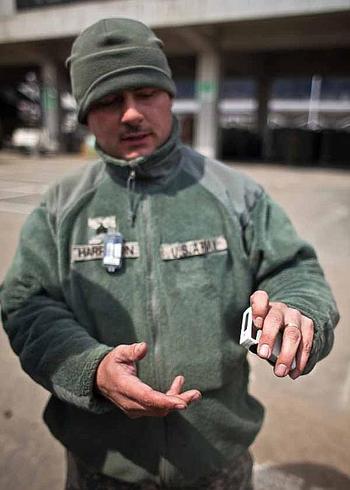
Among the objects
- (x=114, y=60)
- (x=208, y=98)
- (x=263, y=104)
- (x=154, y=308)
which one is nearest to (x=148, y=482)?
(x=154, y=308)

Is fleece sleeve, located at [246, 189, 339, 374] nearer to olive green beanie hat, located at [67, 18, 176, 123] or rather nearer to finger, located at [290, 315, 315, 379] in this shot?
finger, located at [290, 315, 315, 379]

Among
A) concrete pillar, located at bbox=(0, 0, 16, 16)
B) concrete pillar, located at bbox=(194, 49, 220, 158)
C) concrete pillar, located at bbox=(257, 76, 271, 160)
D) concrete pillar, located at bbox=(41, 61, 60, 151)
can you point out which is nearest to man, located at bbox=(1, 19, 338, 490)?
concrete pillar, located at bbox=(194, 49, 220, 158)

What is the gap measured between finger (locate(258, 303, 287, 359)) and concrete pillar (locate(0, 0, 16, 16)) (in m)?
16.1

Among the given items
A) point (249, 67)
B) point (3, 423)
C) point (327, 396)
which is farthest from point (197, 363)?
point (249, 67)

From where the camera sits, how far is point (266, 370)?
2.40 meters

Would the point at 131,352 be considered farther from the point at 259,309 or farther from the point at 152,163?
the point at 152,163

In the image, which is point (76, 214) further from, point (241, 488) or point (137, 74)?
point (241, 488)

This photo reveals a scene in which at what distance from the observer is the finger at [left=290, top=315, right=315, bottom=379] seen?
75cm

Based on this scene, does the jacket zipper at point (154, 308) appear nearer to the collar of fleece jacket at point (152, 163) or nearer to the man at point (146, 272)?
the man at point (146, 272)

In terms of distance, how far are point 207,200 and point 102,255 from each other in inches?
10.8

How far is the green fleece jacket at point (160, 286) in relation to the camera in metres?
0.99

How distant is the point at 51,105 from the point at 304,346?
689 inches

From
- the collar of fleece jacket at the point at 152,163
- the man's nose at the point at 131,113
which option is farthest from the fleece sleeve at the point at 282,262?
the man's nose at the point at 131,113

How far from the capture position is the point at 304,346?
76 centimetres
